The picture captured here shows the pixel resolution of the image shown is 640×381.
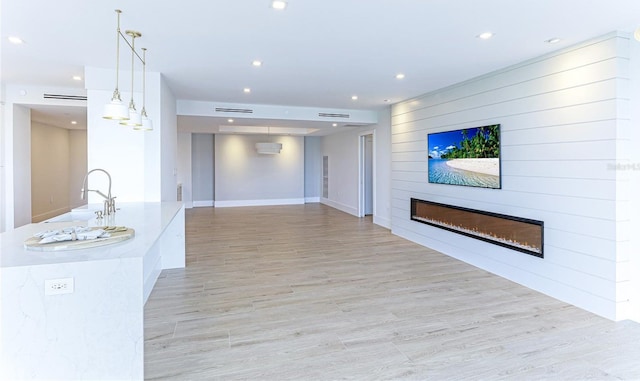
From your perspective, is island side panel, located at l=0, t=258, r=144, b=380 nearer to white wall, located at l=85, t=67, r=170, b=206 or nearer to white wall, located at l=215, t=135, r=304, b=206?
white wall, located at l=85, t=67, r=170, b=206

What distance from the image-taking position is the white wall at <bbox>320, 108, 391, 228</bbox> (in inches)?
304

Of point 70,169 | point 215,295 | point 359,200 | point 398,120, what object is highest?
point 398,120

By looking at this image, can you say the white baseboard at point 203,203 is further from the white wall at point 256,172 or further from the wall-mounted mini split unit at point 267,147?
the wall-mounted mini split unit at point 267,147

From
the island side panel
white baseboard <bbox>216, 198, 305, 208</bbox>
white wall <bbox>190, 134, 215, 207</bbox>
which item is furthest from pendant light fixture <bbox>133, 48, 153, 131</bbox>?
white baseboard <bbox>216, 198, 305, 208</bbox>

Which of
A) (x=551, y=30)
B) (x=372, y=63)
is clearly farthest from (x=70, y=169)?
(x=551, y=30)

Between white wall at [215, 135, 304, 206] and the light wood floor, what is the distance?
22.1 ft

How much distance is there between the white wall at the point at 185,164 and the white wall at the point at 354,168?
4.60 meters

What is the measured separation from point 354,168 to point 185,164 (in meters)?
5.68

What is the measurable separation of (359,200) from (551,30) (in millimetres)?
6590

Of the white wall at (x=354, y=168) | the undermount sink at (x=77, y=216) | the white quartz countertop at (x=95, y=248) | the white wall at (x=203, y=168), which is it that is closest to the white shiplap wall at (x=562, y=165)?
the white wall at (x=354, y=168)

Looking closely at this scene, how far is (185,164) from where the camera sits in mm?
11320

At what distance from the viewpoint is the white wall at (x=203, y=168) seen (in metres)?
11.6

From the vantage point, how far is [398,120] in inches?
269

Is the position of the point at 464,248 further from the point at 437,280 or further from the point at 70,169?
the point at 70,169
